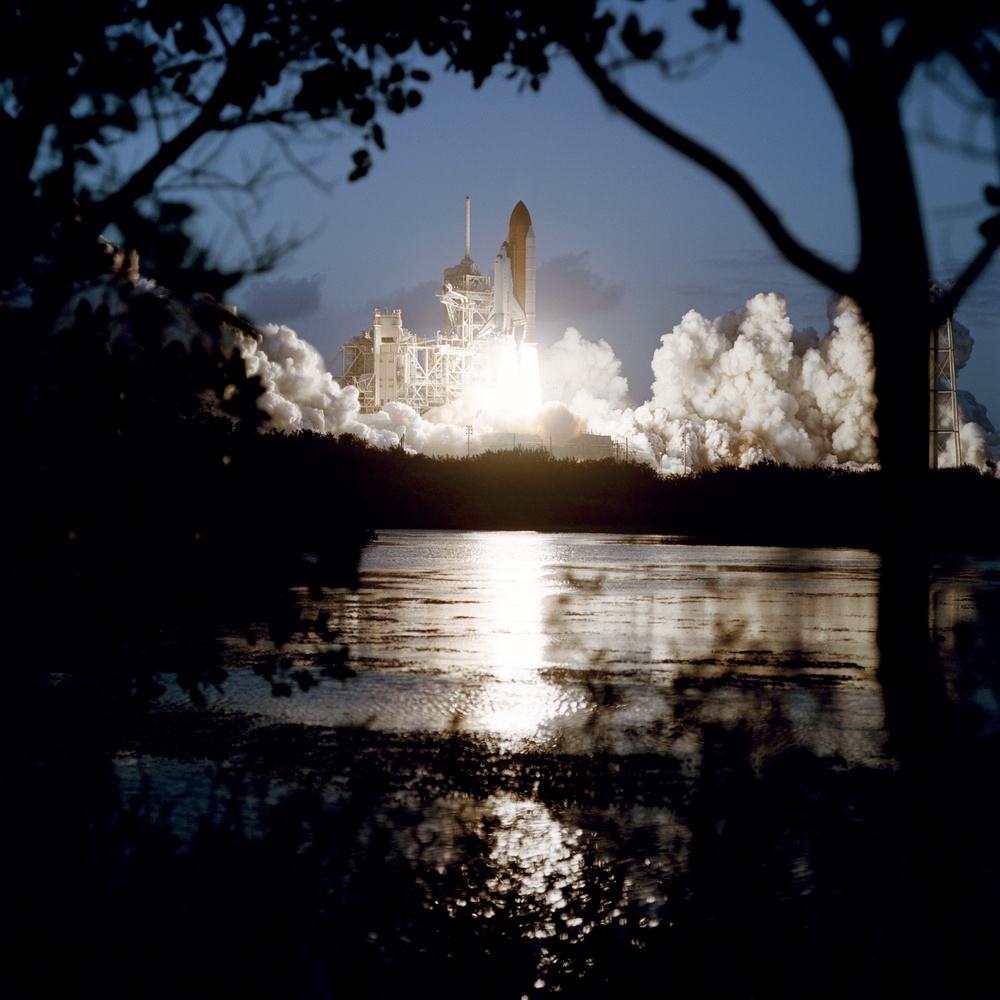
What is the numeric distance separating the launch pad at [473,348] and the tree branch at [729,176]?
340ft

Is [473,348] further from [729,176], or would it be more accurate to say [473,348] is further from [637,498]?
[729,176]

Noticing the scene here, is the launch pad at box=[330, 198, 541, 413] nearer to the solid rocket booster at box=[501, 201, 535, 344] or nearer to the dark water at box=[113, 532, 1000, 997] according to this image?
the solid rocket booster at box=[501, 201, 535, 344]

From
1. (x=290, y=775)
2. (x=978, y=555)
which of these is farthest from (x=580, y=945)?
(x=978, y=555)

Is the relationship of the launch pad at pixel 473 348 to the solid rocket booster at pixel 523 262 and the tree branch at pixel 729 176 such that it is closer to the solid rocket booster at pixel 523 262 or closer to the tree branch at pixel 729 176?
the solid rocket booster at pixel 523 262

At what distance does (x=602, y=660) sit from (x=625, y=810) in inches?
237

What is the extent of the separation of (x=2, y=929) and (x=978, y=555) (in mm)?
40504

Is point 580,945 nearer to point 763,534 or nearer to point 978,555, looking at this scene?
point 978,555

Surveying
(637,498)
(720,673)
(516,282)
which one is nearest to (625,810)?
(720,673)

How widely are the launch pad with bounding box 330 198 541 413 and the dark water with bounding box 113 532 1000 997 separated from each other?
3825 inches

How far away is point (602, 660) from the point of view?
1184 cm

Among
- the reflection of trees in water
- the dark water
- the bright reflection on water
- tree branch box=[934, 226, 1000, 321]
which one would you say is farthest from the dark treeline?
tree branch box=[934, 226, 1000, 321]

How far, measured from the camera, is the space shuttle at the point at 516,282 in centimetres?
10925

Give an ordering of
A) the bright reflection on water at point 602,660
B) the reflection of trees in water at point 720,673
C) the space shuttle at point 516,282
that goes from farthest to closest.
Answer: the space shuttle at point 516,282
the bright reflection on water at point 602,660
the reflection of trees in water at point 720,673

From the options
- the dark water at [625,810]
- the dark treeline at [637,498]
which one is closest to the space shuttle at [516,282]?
the dark treeline at [637,498]
